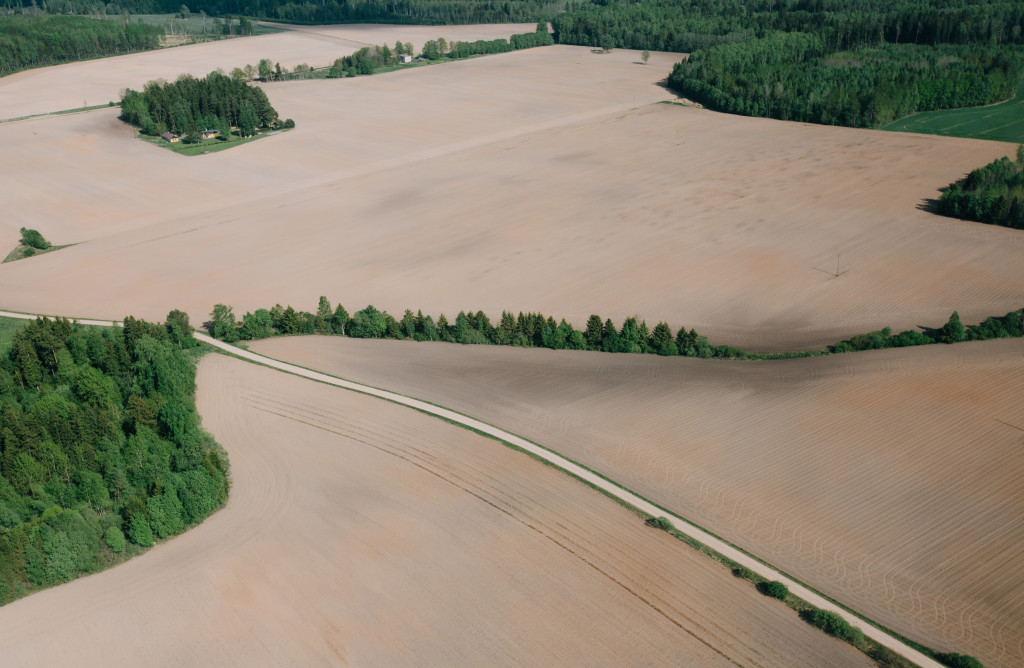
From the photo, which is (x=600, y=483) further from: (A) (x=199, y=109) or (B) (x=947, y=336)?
(A) (x=199, y=109)

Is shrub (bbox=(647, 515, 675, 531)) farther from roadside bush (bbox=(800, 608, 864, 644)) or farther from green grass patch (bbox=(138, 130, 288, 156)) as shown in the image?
green grass patch (bbox=(138, 130, 288, 156))

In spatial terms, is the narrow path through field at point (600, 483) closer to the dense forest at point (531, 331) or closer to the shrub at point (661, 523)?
the shrub at point (661, 523)

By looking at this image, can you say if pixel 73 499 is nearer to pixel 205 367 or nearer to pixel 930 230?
pixel 205 367

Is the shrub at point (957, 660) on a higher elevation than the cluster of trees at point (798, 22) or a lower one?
lower

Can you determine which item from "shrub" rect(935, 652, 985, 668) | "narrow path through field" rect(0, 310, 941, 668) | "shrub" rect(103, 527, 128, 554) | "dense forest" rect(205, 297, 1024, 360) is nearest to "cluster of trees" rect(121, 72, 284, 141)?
"dense forest" rect(205, 297, 1024, 360)

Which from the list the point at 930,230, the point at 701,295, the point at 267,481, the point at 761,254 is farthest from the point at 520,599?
the point at 930,230

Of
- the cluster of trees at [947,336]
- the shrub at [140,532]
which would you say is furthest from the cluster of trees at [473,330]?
the shrub at [140,532]

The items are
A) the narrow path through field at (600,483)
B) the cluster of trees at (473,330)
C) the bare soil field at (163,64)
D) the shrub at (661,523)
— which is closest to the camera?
the narrow path through field at (600,483)
